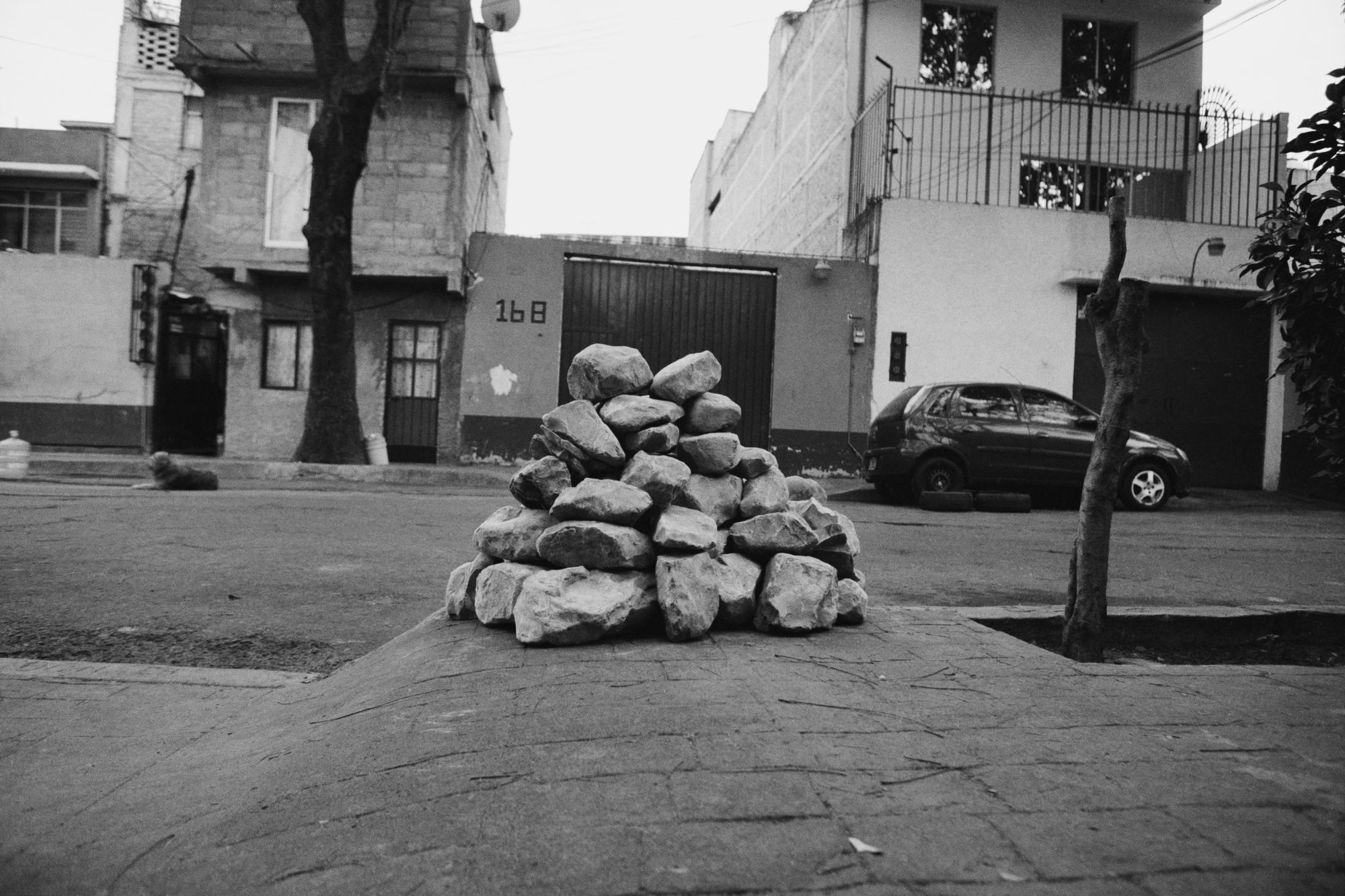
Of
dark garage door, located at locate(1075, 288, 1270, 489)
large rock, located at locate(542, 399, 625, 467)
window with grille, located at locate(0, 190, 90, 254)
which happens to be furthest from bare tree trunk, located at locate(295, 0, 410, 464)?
dark garage door, located at locate(1075, 288, 1270, 489)

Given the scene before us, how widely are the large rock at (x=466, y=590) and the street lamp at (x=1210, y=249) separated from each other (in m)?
15.0

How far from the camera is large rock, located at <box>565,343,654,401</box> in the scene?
432cm

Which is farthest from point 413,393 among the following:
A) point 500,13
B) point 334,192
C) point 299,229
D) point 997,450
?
point 997,450

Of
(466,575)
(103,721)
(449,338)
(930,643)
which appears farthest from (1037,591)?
(449,338)

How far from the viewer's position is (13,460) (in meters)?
12.0

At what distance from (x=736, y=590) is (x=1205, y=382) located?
1483 cm

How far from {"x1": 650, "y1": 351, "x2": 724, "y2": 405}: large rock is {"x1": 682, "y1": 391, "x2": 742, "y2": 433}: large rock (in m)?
0.05

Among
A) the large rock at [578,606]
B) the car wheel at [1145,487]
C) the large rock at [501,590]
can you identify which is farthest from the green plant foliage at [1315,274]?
the car wheel at [1145,487]

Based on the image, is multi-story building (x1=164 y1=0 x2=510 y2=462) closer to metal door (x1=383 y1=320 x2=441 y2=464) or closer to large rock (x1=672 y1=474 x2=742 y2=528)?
metal door (x1=383 y1=320 x2=441 y2=464)

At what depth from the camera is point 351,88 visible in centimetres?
1255

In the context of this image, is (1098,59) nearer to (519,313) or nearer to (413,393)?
(519,313)

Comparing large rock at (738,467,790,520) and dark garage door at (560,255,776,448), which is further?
dark garage door at (560,255,776,448)

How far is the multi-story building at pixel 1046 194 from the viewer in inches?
603

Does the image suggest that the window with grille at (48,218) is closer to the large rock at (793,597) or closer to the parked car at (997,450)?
the parked car at (997,450)
